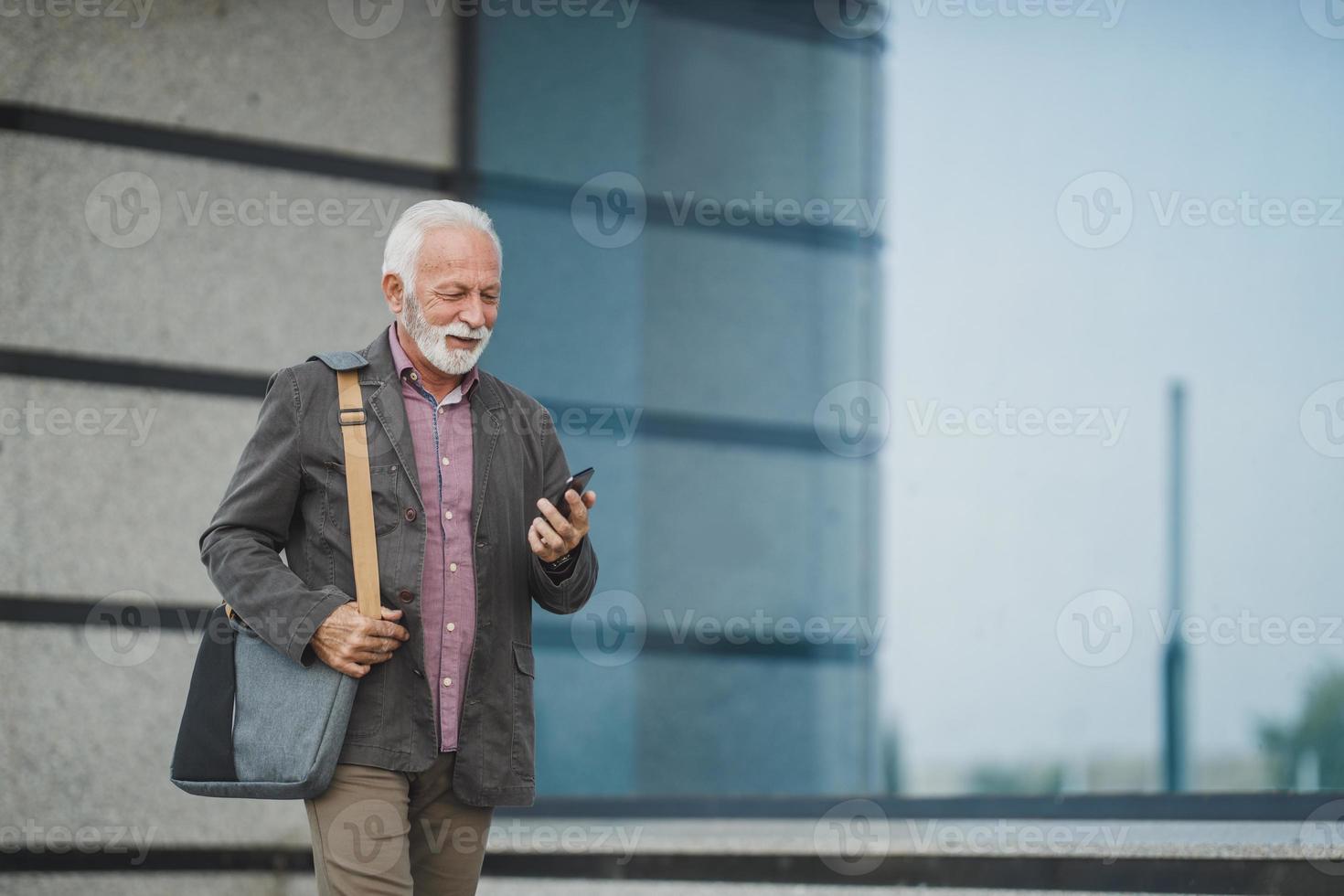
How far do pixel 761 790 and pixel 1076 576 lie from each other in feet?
4.52

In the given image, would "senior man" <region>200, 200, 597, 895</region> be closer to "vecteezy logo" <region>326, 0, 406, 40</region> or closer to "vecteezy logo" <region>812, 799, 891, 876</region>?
"vecteezy logo" <region>812, 799, 891, 876</region>

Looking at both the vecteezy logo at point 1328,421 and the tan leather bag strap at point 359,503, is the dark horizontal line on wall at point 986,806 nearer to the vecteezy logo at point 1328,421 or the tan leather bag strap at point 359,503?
the vecteezy logo at point 1328,421

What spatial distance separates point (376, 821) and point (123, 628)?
2.51 metres

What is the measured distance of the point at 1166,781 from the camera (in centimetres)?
508

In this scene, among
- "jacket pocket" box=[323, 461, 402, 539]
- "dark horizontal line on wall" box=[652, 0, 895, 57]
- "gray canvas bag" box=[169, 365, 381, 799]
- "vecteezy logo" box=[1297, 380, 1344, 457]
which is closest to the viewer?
"gray canvas bag" box=[169, 365, 381, 799]

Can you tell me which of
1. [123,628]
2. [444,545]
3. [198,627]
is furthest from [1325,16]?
[123,628]

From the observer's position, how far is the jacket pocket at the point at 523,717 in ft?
9.85

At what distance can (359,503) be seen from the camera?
9.51 feet

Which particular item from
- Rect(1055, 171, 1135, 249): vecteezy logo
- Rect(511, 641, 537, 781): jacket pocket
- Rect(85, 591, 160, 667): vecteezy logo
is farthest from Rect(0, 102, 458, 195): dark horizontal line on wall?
Rect(511, 641, 537, 781): jacket pocket

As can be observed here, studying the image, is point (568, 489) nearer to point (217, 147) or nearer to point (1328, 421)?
point (217, 147)

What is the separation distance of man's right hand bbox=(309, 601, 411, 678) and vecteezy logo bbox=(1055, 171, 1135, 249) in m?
3.41

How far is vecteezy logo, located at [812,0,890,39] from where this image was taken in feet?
19.4

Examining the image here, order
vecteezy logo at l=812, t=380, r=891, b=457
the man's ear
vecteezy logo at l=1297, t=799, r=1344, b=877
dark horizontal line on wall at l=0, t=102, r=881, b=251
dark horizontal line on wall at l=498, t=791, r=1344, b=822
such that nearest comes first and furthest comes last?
the man's ear
vecteezy logo at l=1297, t=799, r=1344, b=877
dark horizontal line on wall at l=498, t=791, r=1344, b=822
dark horizontal line on wall at l=0, t=102, r=881, b=251
vecteezy logo at l=812, t=380, r=891, b=457

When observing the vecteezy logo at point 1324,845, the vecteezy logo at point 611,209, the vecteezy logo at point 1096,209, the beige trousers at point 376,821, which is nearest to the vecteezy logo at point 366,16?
the vecteezy logo at point 611,209
